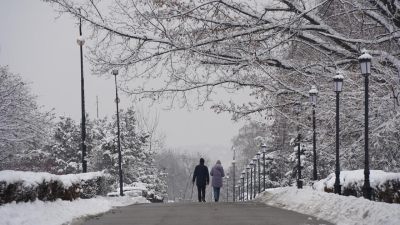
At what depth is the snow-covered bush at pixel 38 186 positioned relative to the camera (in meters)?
8.04

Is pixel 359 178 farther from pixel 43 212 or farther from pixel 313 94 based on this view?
pixel 43 212

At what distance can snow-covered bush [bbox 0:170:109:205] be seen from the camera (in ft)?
26.4

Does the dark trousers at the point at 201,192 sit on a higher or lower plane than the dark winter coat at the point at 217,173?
lower

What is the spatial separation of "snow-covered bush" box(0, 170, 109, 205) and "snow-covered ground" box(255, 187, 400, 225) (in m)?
5.49

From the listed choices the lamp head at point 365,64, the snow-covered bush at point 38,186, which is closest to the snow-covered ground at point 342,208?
the lamp head at point 365,64

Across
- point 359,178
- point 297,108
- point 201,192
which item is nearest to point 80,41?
point 201,192

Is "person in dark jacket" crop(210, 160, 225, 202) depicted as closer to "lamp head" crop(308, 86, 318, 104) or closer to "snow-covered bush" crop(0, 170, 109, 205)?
"lamp head" crop(308, 86, 318, 104)

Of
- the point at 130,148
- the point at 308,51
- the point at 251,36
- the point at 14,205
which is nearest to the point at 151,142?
the point at 130,148

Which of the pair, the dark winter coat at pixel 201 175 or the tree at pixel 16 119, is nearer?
the dark winter coat at pixel 201 175

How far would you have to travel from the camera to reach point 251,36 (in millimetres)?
14742

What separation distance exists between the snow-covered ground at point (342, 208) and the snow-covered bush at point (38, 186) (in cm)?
549

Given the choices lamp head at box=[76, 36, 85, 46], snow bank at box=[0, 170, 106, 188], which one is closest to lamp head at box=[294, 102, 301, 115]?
snow bank at box=[0, 170, 106, 188]

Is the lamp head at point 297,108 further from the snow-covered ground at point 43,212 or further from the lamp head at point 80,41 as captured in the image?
the lamp head at point 80,41

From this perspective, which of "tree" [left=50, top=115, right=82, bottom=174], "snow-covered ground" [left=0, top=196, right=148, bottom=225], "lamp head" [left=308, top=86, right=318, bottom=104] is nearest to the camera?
"snow-covered ground" [left=0, top=196, right=148, bottom=225]
